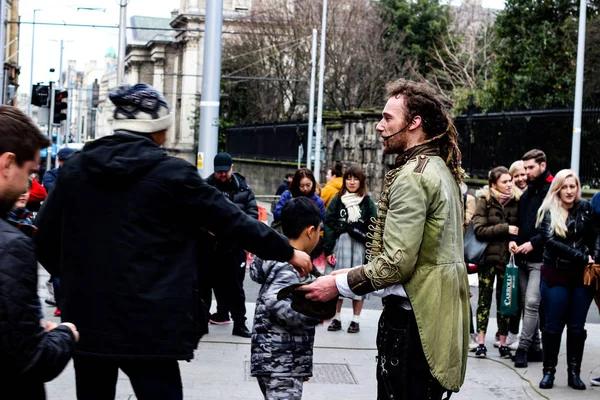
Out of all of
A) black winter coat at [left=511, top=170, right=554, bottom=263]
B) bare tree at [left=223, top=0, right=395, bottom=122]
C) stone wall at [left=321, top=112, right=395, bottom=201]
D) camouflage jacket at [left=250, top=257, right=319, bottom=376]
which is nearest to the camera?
camouflage jacket at [left=250, top=257, right=319, bottom=376]

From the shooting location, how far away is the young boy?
5.17 metres

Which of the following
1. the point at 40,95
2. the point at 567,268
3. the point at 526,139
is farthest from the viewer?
the point at 40,95

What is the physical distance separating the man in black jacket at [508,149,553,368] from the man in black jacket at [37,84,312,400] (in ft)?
16.9

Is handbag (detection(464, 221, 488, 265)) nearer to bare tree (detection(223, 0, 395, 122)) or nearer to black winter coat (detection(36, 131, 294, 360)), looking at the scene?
black winter coat (detection(36, 131, 294, 360))

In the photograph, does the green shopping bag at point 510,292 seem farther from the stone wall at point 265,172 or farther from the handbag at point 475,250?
the stone wall at point 265,172

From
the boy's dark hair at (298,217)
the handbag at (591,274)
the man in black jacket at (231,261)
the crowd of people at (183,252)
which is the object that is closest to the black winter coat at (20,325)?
the crowd of people at (183,252)

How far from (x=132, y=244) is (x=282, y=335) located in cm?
154

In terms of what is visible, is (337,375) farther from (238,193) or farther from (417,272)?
(417,272)

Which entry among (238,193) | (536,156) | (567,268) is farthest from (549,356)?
(238,193)

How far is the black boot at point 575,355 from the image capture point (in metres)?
7.86

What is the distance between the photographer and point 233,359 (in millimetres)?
8711

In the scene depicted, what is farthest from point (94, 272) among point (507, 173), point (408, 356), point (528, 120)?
point (528, 120)

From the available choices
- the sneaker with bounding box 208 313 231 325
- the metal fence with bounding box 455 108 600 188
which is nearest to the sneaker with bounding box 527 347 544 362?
the sneaker with bounding box 208 313 231 325

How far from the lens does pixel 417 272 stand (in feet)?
13.4
